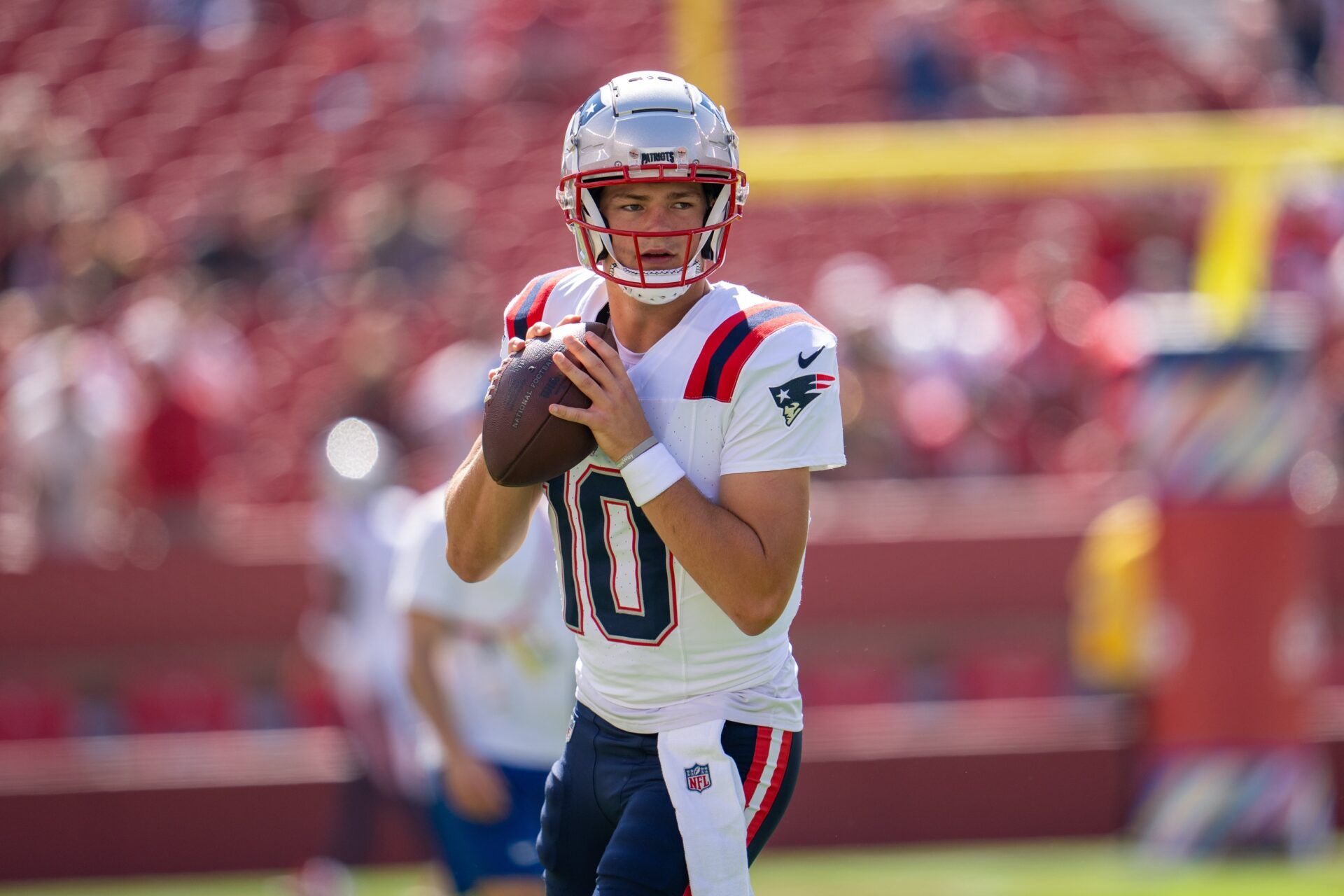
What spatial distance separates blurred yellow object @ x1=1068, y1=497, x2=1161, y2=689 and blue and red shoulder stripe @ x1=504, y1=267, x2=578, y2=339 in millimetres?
4728

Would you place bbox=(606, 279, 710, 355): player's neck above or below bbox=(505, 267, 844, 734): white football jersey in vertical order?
above

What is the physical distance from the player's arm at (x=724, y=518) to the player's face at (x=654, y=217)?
6.4 inches

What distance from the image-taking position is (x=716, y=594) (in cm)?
278

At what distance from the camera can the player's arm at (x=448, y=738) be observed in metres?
4.33

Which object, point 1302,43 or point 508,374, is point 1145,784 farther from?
point 1302,43

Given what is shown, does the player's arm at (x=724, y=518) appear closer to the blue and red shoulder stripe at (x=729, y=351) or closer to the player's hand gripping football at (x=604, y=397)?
the player's hand gripping football at (x=604, y=397)

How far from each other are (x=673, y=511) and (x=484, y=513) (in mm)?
439

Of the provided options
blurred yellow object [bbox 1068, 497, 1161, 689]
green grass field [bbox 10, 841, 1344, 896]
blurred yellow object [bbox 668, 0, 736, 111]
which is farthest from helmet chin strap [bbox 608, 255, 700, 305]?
blurred yellow object [bbox 1068, 497, 1161, 689]

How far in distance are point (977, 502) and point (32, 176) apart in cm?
582

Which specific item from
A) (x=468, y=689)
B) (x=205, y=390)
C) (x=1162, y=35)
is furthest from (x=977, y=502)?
(x=1162, y=35)

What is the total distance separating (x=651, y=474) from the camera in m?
2.76

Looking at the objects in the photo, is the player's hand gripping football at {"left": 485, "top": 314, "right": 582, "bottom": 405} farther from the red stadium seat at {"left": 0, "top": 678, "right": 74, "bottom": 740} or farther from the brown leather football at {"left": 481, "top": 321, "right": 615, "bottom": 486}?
the red stadium seat at {"left": 0, "top": 678, "right": 74, "bottom": 740}

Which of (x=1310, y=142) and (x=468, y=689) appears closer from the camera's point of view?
(x=468, y=689)

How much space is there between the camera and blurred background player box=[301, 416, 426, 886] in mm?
5973
